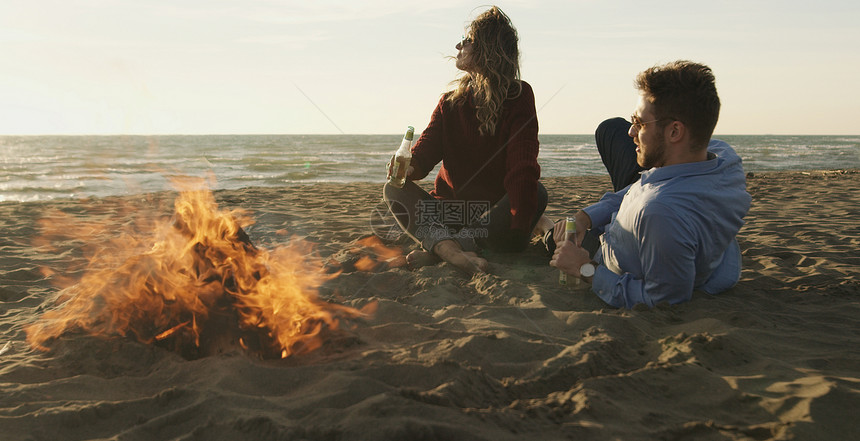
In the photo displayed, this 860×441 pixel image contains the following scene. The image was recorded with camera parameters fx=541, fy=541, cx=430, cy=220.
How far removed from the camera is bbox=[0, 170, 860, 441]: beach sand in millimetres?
1962

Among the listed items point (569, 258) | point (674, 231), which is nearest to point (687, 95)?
point (674, 231)

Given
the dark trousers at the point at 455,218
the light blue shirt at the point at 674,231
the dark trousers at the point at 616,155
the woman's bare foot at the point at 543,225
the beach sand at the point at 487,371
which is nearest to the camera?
the beach sand at the point at 487,371

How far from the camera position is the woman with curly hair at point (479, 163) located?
13.5 ft

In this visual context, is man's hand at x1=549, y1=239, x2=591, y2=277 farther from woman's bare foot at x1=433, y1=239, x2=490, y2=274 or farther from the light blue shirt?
woman's bare foot at x1=433, y1=239, x2=490, y2=274

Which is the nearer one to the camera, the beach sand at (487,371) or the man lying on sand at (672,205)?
the beach sand at (487,371)

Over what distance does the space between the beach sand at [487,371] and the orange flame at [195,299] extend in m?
0.11

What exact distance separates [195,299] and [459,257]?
194cm

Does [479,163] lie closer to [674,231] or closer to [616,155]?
[616,155]

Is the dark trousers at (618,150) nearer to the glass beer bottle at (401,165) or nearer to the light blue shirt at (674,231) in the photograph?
the light blue shirt at (674,231)

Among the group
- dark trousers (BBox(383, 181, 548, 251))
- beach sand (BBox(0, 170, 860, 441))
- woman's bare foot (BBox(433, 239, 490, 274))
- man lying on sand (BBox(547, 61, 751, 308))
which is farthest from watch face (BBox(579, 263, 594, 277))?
dark trousers (BBox(383, 181, 548, 251))

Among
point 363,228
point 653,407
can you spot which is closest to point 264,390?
point 653,407

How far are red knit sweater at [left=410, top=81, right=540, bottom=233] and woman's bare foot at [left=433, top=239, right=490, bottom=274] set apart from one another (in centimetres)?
44

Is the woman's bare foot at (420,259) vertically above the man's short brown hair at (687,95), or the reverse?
the man's short brown hair at (687,95)

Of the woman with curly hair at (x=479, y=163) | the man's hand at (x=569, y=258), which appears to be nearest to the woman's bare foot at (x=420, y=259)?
the woman with curly hair at (x=479, y=163)
